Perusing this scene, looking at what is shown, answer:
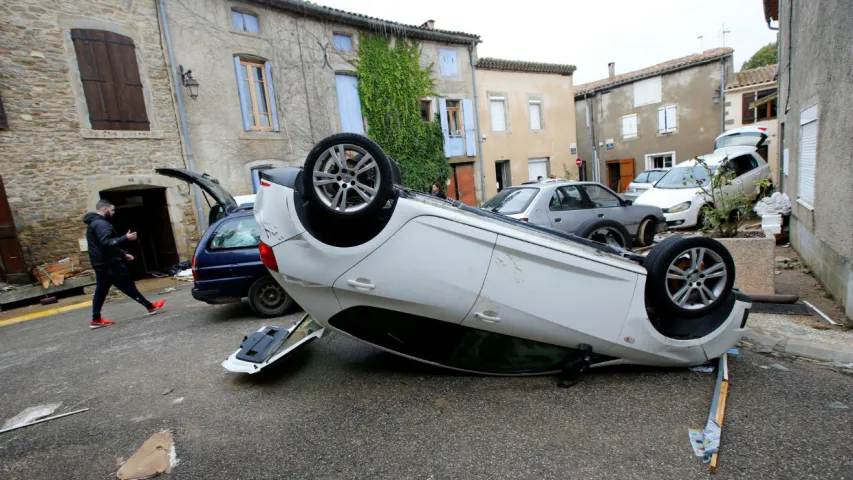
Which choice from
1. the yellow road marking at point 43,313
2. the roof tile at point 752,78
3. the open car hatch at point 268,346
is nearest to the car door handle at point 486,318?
the open car hatch at point 268,346

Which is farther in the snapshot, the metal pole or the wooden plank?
the metal pole

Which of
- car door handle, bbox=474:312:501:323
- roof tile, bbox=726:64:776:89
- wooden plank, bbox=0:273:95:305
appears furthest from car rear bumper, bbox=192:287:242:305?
roof tile, bbox=726:64:776:89

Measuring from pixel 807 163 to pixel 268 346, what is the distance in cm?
768

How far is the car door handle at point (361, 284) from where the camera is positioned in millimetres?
2779

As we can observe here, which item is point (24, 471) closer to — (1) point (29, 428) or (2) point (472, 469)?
(1) point (29, 428)

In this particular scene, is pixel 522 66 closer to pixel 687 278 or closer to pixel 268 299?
pixel 268 299

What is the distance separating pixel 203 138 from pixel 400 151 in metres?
7.12

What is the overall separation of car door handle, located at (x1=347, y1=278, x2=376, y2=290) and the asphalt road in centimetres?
91

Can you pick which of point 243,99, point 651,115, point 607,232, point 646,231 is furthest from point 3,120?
point 651,115

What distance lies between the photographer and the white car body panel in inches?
107

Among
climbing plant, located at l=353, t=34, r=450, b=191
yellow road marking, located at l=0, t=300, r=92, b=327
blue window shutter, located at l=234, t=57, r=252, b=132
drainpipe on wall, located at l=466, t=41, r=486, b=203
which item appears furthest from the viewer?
drainpipe on wall, located at l=466, t=41, r=486, b=203

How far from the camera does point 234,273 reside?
5480 mm

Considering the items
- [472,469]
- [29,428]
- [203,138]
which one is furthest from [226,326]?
[203,138]

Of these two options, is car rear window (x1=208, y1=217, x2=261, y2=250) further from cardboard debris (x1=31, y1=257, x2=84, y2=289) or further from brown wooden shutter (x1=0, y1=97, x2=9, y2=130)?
brown wooden shutter (x1=0, y1=97, x2=9, y2=130)
